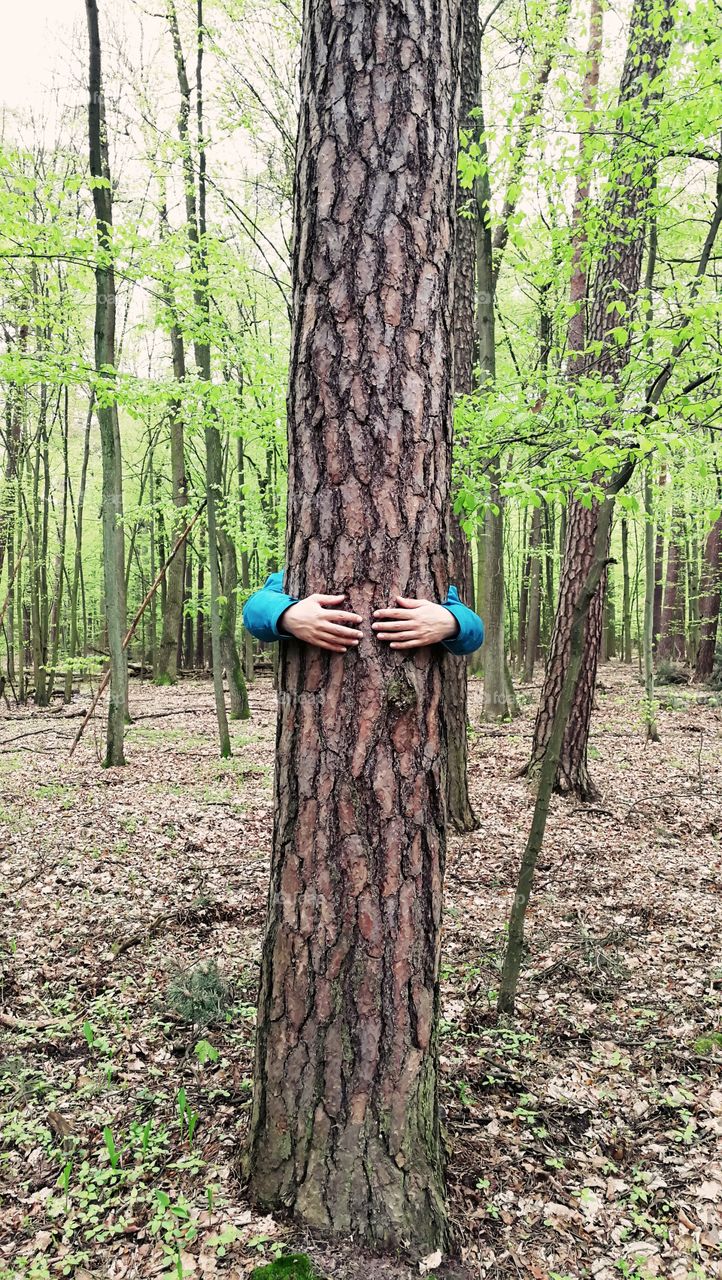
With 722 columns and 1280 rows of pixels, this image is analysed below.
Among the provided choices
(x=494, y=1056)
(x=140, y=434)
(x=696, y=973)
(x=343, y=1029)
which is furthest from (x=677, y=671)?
(x=140, y=434)

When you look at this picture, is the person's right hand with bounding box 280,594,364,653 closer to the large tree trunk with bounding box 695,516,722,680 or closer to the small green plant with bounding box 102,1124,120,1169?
the small green plant with bounding box 102,1124,120,1169

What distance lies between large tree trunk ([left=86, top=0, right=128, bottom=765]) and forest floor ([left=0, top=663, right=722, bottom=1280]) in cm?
243

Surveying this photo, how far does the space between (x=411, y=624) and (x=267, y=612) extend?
447mm

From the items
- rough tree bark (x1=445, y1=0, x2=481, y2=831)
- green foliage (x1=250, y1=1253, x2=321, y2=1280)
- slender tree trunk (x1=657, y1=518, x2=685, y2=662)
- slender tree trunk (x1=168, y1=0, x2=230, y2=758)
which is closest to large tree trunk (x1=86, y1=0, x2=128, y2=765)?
slender tree trunk (x1=168, y1=0, x2=230, y2=758)

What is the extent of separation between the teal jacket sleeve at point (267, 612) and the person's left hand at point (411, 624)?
0.29 meters

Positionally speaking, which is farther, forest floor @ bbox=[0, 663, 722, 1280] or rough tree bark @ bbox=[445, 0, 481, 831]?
rough tree bark @ bbox=[445, 0, 481, 831]

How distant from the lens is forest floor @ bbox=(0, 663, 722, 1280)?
2.09 m

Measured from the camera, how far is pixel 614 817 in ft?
21.0

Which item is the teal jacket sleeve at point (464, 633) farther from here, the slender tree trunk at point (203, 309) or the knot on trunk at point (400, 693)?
the slender tree trunk at point (203, 309)

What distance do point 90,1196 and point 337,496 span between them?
249 cm

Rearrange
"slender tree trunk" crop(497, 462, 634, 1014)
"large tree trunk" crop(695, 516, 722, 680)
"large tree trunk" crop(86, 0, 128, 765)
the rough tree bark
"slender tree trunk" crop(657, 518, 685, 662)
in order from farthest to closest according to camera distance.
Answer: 1. "slender tree trunk" crop(657, 518, 685, 662)
2. "large tree trunk" crop(695, 516, 722, 680)
3. "large tree trunk" crop(86, 0, 128, 765)
4. the rough tree bark
5. "slender tree trunk" crop(497, 462, 634, 1014)

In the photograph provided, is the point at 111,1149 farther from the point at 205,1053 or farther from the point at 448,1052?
the point at 448,1052

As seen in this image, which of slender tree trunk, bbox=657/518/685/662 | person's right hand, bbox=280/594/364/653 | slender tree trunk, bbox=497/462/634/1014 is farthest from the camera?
slender tree trunk, bbox=657/518/685/662

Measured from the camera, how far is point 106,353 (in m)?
8.04
